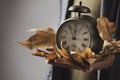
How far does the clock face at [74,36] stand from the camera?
93 centimetres

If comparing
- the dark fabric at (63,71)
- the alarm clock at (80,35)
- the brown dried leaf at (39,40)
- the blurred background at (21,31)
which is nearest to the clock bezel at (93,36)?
the alarm clock at (80,35)

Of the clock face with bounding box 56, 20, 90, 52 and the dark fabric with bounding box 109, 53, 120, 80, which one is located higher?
the clock face with bounding box 56, 20, 90, 52

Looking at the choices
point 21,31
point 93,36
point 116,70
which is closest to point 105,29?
point 93,36

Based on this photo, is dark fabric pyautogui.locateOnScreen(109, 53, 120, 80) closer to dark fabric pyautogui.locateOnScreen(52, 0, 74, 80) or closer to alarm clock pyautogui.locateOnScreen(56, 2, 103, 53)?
alarm clock pyautogui.locateOnScreen(56, 2, 103, 53)

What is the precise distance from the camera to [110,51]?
913mm

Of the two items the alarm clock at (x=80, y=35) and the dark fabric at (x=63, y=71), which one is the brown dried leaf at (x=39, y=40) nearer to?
the alarm clock at (x=80, y=35)

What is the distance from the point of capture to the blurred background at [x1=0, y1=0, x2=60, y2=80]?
62.4 inches

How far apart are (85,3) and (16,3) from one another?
59 cm

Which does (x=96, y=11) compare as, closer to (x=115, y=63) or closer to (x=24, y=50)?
(x=115, y=63)

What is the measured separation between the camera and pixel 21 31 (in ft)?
5.51

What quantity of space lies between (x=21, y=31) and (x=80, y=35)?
2.65 feet

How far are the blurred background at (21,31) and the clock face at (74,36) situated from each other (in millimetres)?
575

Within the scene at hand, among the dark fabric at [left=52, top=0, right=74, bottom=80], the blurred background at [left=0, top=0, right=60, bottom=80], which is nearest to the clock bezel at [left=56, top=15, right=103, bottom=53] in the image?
the dark fabric at [left=52, top=0, right=74, bottom=80]

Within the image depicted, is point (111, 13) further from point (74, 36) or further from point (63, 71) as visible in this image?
point (63, 71)
